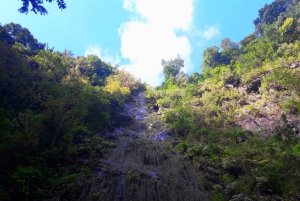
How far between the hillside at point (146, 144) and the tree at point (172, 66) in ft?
71.2

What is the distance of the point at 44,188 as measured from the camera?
7586 millimetres

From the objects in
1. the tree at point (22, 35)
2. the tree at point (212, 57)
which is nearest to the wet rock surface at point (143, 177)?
the tree at point (22, 35)

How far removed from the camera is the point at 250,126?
53.3 feet

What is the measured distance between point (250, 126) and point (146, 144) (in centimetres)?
802

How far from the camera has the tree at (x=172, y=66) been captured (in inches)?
1777

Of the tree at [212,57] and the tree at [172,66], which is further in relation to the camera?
the tree at [172,66]

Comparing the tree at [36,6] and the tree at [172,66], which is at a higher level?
the tree at [172,66]

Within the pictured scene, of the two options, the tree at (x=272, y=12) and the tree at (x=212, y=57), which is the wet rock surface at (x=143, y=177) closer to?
the tree at (x=212, y=57)

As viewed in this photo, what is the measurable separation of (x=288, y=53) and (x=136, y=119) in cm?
1796

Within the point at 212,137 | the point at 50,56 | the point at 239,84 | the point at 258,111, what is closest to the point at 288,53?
the point at 239,84

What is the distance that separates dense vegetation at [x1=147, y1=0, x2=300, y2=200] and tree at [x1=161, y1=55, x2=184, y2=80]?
12.0 m

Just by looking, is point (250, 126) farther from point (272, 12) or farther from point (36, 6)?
point (272, 12)

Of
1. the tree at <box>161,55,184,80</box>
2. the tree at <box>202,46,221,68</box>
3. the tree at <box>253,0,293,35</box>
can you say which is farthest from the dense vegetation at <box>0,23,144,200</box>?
the tree at <box>253,0,293,35</box>

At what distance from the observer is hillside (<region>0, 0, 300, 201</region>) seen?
7.87 metres
